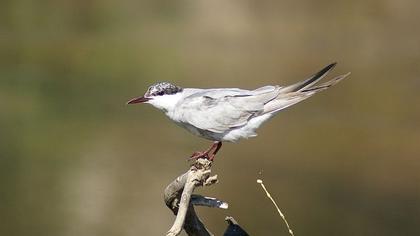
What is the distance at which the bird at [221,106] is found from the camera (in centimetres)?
429

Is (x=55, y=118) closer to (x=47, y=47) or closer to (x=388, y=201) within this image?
(x=388, y=201)

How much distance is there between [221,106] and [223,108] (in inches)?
0.9

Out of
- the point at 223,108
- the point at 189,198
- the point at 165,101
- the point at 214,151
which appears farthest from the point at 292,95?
the point at 189,198

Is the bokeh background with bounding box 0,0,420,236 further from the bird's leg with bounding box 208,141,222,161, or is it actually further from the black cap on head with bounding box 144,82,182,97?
the black cap on head with bounding box 144,82,182,97

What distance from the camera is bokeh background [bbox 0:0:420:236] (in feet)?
28.7

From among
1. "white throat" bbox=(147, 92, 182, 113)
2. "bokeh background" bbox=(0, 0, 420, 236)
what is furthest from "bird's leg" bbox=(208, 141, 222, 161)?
"bokeh background" bbox=(0, 0, 420, 236)

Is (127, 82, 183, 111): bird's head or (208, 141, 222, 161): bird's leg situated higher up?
(127, 82, 183, 111): bird's head

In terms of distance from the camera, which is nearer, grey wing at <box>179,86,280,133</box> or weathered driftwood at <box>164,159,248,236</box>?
weathered driftwood at <box>164,159,248,236</box>

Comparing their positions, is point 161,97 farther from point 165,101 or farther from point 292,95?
point 292,95

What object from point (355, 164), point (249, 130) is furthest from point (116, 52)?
point (249, 130)

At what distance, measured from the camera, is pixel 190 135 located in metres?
10.9

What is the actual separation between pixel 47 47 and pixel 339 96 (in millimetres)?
5575

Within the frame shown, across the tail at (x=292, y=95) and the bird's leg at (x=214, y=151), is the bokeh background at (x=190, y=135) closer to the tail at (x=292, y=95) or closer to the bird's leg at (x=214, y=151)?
the bird's leg at (x=214, y=151)

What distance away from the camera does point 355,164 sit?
10.4 meters
